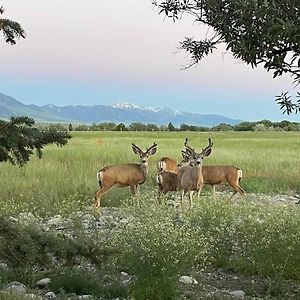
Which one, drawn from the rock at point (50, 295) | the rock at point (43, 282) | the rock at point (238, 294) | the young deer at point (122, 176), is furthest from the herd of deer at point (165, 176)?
the rock at point (50, 295)

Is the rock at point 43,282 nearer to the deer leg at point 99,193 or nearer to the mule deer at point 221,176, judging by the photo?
the deer leg at point 99,193

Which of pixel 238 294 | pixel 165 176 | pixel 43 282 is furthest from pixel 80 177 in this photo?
pixel 238 294

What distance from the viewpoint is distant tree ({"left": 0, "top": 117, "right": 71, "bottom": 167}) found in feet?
19.2

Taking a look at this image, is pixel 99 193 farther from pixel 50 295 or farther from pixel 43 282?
pixel 50 295

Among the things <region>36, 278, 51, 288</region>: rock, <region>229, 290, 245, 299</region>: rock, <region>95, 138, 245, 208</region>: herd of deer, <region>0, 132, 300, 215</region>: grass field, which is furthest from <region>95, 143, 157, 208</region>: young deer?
<region>229, 290, 245, 299</region>: rock

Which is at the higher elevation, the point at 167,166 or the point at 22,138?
the point at 22,138

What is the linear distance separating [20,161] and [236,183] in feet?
48.3

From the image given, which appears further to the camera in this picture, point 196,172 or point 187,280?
point 196,172

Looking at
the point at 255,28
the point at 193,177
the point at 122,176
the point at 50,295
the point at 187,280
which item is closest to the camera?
the point at 255,28

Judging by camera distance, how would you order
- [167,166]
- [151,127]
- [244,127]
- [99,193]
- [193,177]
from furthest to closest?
1. [244,127]
2. [151,127]
3. [167,166]
4. [99,193]
5. [193,177]

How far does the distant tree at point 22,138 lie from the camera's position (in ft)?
19.2

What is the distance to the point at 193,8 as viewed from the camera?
546 cm

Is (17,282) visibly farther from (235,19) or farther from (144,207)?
(235,19)

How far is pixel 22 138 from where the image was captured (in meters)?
5.95
